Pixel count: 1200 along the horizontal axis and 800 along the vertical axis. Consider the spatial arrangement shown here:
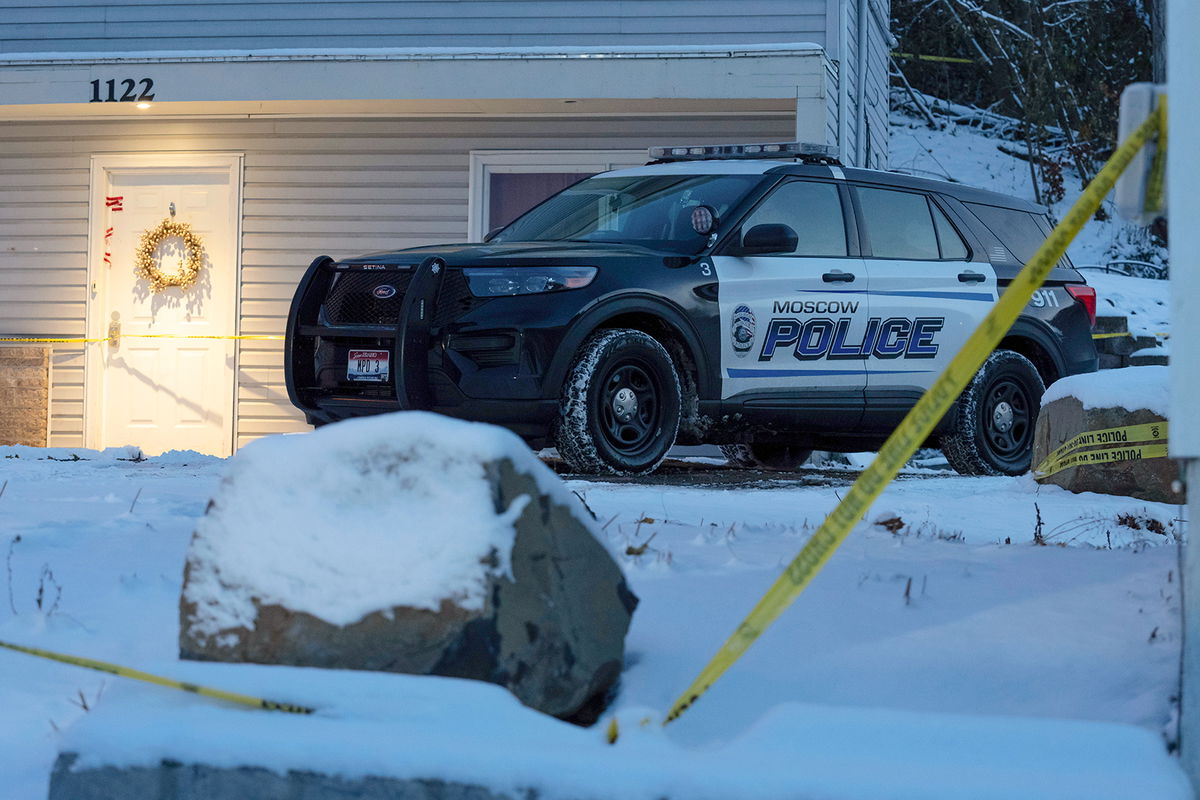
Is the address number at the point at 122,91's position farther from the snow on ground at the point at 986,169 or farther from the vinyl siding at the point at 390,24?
the snow on ground at the point at 986,169

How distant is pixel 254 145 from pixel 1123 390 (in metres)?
7.69

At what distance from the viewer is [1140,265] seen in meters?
21.3

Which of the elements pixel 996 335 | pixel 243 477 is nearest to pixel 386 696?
pixel 243 477

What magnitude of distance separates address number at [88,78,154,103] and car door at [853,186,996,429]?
234 inches

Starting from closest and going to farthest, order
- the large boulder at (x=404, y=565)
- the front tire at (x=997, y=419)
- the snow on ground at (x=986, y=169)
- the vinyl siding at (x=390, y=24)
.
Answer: the large boulder at (x=404, y=565), the front tire at (x=997, y=419), the vinyl siding at (x=390, y=24), the snow on ground at (x=986, y=169)

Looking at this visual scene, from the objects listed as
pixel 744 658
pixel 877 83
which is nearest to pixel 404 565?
pixel 744 658

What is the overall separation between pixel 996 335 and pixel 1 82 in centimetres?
1112

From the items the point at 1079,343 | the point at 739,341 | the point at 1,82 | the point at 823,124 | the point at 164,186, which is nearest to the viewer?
the point at 739,341

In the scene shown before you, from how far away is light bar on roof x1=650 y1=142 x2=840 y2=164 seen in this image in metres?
8.83

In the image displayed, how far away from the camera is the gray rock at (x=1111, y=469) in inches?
285

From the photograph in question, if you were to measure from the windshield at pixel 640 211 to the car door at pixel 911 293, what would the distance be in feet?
3.09

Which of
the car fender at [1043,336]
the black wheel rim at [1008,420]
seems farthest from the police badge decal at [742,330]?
the car fender at [1043,336]

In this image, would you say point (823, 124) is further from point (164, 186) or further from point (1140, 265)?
point (1140, 265)

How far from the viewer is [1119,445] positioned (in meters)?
7.39
